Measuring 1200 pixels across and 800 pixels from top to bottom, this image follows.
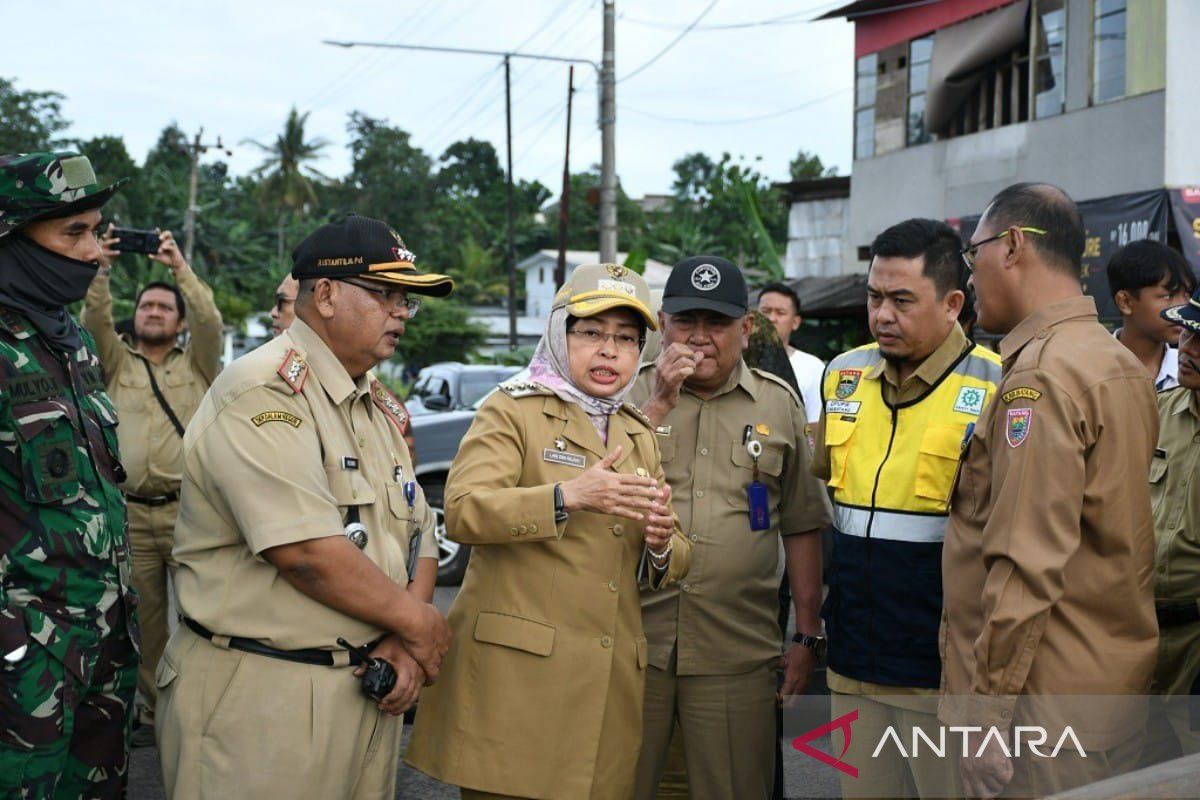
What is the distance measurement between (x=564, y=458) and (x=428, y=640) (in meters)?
0.62

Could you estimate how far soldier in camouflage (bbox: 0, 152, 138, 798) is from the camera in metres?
2.71

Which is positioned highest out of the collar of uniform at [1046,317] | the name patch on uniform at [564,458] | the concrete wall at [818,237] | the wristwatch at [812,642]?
the concrete wall at [818,237]

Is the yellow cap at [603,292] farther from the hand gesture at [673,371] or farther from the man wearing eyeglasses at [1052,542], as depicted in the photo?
the man wearing eyeglasses at [1052,542]

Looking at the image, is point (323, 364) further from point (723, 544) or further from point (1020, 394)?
point (1020, 394)

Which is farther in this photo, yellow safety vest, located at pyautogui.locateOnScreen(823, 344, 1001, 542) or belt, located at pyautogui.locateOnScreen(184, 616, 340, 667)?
yellow safety vest, located at pyautogui.locateOnScreen(823, 344, 1001, 542)

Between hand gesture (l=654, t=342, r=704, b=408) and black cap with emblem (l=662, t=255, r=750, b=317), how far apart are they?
0.14 metres

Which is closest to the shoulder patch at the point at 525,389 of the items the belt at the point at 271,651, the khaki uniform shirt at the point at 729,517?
the khaki uniform shirt at the point at 729,517

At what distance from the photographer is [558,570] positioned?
2.96m

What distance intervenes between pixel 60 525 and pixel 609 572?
4.74ft

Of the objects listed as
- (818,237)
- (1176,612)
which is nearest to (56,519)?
(1176,612)

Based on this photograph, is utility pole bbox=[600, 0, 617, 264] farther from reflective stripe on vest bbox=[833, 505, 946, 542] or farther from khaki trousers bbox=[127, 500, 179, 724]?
reflective stripe on vest bbox=[833, 505, 946, 542]

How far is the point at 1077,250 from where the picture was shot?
2.93 meters

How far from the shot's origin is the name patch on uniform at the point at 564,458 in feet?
9.97

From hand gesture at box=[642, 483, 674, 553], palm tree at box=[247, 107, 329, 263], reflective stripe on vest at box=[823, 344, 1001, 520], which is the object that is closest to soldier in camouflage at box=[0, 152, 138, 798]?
hand gesture at box=[642, 483, 674, 553]
